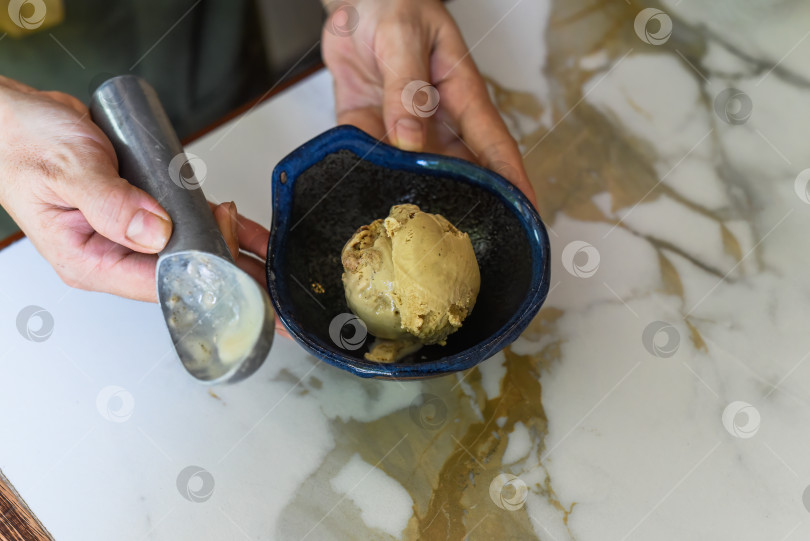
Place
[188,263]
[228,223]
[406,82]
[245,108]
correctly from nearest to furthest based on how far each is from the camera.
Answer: [188,263], [228,223], [406,82], [245,108]

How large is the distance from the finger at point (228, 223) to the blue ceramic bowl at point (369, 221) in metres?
0.07

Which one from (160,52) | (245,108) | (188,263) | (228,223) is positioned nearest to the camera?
(188,263)

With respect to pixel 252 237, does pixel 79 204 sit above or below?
above

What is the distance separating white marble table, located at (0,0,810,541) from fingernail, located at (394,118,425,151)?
0.21m

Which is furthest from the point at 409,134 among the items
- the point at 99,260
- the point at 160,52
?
the point at 160,52

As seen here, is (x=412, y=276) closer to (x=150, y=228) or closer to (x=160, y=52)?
(x=150, y=228)

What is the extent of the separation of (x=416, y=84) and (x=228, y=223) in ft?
1.10

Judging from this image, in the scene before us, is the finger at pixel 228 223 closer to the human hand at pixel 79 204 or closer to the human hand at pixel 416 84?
the human hand at pixel 79 204

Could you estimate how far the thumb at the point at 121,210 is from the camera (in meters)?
0.71

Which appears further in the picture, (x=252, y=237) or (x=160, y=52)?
(x=160, y=52)

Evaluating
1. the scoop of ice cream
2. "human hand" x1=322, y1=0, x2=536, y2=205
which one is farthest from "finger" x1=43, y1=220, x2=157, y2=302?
"human hand" x1=322, y1=0, x2=536, y2=205

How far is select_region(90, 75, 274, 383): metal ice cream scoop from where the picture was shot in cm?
63

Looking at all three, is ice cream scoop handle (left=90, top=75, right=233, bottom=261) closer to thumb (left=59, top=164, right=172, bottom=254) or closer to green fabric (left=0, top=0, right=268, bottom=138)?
thumb (left=59, top=164, right=172, bottom=254)

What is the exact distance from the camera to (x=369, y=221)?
34.4 inches
